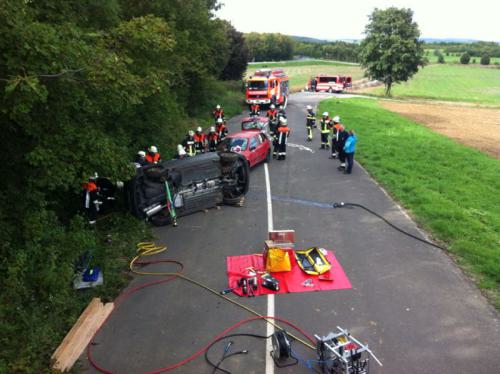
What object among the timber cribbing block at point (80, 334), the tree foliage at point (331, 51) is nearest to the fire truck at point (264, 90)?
the timber cribbing block at point (80, 334)

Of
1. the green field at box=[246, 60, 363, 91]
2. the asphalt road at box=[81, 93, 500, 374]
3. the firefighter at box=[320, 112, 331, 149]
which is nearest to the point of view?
the asphalt road at box=[81, 93, 500, 374]

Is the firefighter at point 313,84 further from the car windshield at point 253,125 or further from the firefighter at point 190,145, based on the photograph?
the firefighter at point 190,145

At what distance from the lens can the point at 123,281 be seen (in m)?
7.53

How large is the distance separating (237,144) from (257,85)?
18536 mm

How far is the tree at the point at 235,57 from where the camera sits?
40.8 m

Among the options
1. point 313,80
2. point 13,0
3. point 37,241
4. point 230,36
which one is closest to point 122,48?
point 13,0

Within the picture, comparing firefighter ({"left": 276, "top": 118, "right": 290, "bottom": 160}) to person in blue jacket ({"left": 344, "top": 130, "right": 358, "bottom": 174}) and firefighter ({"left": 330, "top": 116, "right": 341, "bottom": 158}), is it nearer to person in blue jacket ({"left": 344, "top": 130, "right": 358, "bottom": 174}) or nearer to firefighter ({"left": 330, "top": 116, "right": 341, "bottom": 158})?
firefighter ({"left": 330, "top": 116, "right": 341, "bottom": 158})

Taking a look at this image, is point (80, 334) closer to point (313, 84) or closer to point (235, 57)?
point (235, 57)

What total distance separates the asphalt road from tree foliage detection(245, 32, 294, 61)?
11401cm

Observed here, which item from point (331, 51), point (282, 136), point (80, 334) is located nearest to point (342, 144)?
point (282, 136)

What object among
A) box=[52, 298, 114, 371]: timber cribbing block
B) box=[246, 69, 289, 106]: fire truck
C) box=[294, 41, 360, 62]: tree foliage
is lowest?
box=[52, 298, 114, 371]: timber cribbing block

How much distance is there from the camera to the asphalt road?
18.2 feet

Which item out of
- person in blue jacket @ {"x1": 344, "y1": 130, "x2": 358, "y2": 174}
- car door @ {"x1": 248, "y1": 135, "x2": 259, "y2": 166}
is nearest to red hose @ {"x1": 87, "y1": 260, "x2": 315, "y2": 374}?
car door @ {"x1": 248, "y1": 135, "x2": 259, "y2": 166}

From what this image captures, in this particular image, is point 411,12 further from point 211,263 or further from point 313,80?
point 211,263
